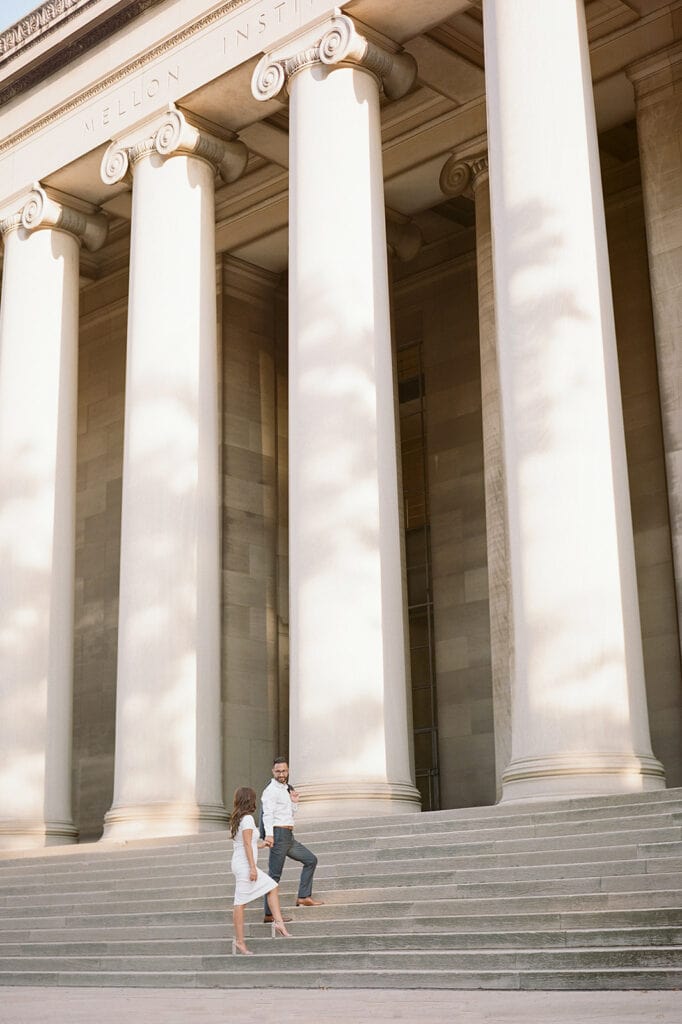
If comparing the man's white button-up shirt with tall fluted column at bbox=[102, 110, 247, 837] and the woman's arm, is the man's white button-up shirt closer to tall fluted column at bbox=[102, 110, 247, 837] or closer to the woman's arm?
the woman's arm

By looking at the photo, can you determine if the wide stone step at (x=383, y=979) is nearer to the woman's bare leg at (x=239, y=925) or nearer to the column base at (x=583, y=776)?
the woman's bare leg at (x=239, y=925)

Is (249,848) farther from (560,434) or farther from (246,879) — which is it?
(560,434)

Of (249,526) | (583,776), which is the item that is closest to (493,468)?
Result: (249,526)

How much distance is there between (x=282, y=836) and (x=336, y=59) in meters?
22.0

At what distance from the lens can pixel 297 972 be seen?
2009cm

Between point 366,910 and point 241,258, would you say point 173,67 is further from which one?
point 366,910

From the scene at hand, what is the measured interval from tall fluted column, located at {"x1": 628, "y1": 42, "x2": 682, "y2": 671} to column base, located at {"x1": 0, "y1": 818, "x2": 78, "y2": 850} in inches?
809

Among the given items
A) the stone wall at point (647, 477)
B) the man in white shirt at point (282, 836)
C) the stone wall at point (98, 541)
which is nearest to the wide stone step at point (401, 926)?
the man in white shirt at point (282, 836)

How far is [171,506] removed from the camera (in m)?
38.7

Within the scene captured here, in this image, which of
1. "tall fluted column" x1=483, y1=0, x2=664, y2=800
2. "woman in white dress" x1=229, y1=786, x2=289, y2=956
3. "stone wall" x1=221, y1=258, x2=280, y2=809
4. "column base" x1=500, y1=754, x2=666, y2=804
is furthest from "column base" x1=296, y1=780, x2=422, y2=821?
"stone wall" x1=221, y1=258, x2=280, y2=809

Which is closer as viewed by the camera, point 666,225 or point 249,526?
point 666,225

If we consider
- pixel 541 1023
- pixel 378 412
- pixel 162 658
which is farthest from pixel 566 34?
pixel 541 1023

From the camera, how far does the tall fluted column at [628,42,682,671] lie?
36344 millimetres

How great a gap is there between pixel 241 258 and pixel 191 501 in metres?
19.0
